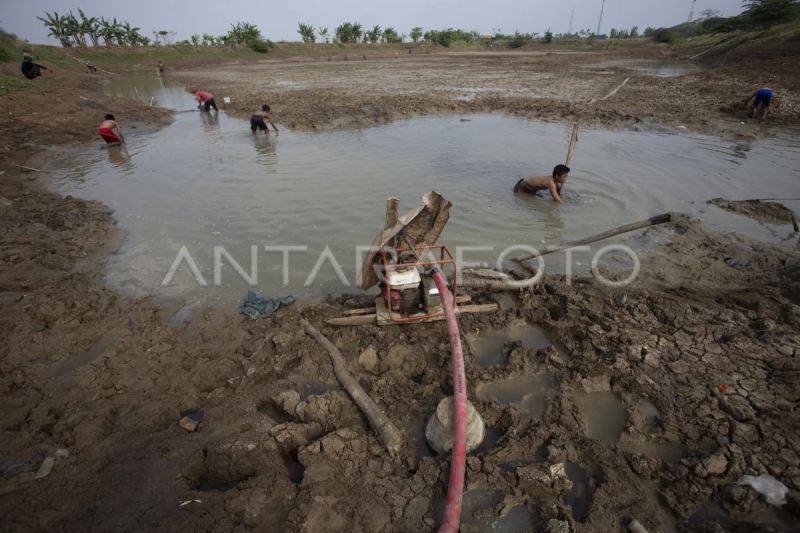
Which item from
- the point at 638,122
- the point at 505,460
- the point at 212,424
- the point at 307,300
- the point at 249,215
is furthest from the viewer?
the point at 638,122

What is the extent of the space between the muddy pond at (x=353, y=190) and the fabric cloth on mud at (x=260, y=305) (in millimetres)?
444

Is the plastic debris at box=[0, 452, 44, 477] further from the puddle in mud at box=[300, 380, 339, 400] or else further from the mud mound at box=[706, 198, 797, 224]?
the mud mound at box=[706, 198, 797, 224]

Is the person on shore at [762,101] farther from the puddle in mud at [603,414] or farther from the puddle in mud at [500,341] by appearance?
the puddle in mud at [603,414]

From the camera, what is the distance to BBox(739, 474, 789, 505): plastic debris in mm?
2682

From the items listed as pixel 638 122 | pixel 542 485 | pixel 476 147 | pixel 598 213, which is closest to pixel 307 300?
pixel 542 485

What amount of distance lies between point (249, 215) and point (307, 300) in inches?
145

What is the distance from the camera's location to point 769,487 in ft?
8.98

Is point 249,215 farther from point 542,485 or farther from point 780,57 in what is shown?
point 780,57

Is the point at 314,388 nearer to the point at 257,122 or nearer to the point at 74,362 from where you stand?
the point at 74,362

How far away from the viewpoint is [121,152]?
13.2m

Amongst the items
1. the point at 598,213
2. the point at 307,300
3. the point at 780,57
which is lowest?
the point at 307,300

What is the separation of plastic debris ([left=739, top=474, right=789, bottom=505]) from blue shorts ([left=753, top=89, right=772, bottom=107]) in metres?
18.4

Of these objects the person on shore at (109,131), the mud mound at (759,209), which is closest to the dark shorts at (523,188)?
the mud mound at (759,209)

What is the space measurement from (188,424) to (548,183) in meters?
8.39
